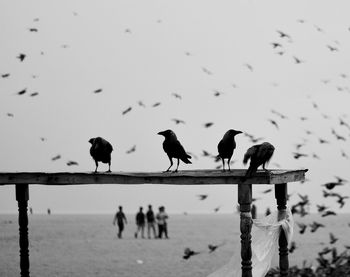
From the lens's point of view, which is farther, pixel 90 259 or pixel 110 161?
pixel 90 259

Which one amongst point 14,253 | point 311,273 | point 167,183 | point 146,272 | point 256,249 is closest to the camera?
point 167,183

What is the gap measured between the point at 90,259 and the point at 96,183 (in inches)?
501

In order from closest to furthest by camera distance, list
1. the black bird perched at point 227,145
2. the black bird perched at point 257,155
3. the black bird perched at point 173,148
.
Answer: the black bird perched at point 257,155
the black bird perched at point 227,145
the black bird perched at point 173,148

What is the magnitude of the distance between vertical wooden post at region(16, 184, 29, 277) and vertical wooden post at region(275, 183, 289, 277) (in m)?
4.64

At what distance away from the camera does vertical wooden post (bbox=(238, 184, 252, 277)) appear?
530 inches

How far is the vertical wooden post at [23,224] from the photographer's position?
15352 millimetres

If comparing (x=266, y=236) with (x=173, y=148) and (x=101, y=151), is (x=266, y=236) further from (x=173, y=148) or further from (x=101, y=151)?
(x=101, y=151)

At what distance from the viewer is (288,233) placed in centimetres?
1520

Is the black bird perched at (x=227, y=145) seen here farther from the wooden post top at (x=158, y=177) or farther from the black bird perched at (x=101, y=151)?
the black bird perched at (x=101, y=151)

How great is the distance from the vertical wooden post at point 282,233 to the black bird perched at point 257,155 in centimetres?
206

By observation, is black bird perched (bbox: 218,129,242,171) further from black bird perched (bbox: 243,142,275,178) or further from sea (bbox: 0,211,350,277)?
sea (bbox: 0,211,350,277)

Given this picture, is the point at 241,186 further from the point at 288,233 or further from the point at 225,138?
the point at 288,233

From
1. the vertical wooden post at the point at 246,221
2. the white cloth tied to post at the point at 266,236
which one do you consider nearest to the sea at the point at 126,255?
the white cloth tied to post at the point at 266,236

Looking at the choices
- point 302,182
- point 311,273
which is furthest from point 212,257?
point 302,182
